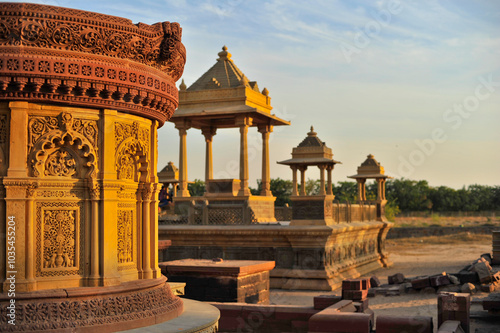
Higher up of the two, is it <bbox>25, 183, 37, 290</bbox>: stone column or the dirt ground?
<bbox>25, 183, 37, 290</bbox>: stone column

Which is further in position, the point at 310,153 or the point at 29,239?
the point at 310,153

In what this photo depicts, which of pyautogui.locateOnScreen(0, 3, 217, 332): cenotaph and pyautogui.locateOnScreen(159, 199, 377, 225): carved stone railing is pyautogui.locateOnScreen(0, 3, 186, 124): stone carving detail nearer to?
pyautogui.locateOnScreen(0, 3, 217, 332): cenotaph

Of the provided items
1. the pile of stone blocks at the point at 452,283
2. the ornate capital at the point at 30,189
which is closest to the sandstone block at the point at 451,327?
the ornate capital at the point at 30,189

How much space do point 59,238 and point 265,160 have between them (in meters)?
14.9

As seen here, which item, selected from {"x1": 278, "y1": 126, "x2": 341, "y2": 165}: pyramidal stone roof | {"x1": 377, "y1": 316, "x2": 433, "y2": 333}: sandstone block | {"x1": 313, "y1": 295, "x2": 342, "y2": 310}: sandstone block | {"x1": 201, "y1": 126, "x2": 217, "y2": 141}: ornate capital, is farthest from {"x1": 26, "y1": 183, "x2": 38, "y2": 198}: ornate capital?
{"x1": 278, "y1": 126, "x2": 341, "y2": 165}: pyramidal stone roof

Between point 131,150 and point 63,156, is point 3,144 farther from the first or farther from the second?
point 131,150

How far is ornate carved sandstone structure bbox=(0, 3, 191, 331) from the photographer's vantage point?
511cm

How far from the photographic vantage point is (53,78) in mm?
5191

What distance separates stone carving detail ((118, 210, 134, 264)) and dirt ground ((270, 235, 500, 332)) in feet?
21.0

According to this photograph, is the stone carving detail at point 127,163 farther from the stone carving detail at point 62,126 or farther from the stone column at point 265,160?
the stone column at point 265,160

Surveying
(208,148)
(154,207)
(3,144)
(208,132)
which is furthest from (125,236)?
(208,132)

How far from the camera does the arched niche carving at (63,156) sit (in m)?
5.20

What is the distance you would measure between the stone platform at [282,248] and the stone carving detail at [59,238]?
38.1ft

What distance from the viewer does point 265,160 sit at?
791 inches
